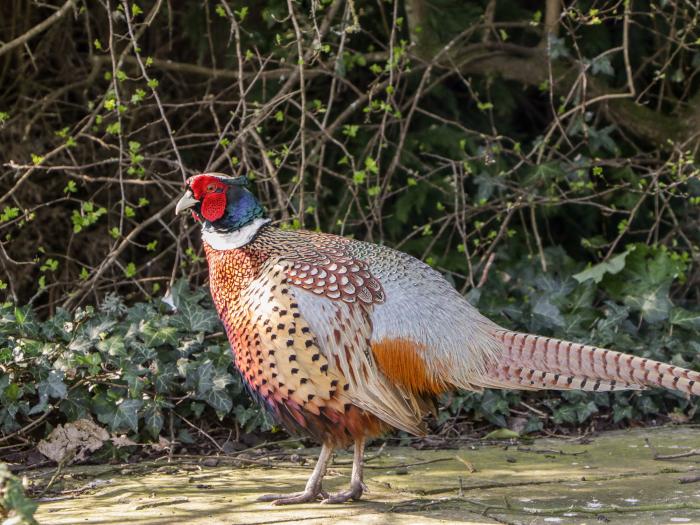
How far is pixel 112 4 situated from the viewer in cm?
619

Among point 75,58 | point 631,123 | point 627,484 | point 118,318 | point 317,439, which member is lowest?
point 627,484

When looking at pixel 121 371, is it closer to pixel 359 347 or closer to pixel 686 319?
pixel 359 347

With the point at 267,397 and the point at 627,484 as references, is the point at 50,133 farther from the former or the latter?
the point at 627,484

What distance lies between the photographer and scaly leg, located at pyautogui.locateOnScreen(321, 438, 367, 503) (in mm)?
3486

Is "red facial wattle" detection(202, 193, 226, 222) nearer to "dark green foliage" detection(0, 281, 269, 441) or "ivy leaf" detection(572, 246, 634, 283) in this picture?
"dark green foliage" detection(0, 281, 269, 441)

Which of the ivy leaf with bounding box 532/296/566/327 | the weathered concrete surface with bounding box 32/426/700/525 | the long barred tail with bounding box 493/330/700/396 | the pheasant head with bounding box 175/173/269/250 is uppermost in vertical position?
the pheasant head with bounding box 175/173/269/250

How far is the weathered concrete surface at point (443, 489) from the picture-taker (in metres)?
3.24

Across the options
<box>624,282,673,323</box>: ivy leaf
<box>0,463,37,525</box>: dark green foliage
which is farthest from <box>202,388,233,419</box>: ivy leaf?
<box>624,282,673,323</box>: ivy leaf

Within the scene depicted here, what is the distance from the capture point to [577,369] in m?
3.42

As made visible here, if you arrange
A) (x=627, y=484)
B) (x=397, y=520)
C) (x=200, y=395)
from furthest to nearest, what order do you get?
1. (x=200, y=395)
2. (x=627, y=484)
3. (x=397, y=520)

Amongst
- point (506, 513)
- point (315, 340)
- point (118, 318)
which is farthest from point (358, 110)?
point (506, 513)

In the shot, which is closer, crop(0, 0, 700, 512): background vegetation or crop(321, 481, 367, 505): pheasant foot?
crop(321, 481, 367, 505): pheasant foot

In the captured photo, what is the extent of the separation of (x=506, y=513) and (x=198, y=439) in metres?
1.81

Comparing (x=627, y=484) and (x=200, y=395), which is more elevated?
(x=200, y=395)
